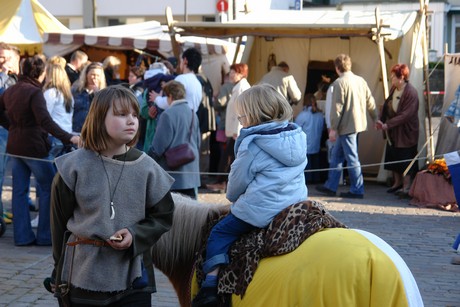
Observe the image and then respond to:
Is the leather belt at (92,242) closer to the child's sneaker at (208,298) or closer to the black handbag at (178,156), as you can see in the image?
the child's sneaker at (208,298)

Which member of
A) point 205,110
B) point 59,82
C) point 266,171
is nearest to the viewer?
point 266,171

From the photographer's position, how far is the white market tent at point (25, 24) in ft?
55.3

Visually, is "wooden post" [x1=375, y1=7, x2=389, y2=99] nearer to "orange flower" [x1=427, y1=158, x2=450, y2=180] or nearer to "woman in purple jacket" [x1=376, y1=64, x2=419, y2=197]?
"woman in purple jacket" [x1=376, y1=64, x2=419, y2=197]

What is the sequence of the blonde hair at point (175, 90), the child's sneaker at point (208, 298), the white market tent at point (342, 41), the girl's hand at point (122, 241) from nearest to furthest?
1. the girl's hand at point (122, 241)
2. the child's sneaker at point (208, 298)
3. the blonde hair at point (175, 90)
4. the white market tent at point (342, 41)

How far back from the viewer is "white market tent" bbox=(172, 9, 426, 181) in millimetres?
12742

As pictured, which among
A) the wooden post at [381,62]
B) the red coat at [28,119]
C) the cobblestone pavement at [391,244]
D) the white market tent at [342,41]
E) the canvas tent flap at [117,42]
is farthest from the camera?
the canvas tent flap at [117,42]

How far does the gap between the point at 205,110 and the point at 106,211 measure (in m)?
8.31

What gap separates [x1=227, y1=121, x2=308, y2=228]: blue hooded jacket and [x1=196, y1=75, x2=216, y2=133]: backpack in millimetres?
7357

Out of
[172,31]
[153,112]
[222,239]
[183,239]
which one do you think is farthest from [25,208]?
[172,31]

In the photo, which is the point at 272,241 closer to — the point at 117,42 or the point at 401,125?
the point at 401,125

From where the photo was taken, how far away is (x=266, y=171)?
4.30 meters

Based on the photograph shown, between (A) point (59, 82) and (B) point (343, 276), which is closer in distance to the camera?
(B) point (343, 276)

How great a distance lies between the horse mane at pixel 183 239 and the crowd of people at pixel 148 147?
167 mm

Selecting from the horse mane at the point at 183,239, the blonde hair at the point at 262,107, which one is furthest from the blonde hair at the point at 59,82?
the blonde hair at the point at 262,107
